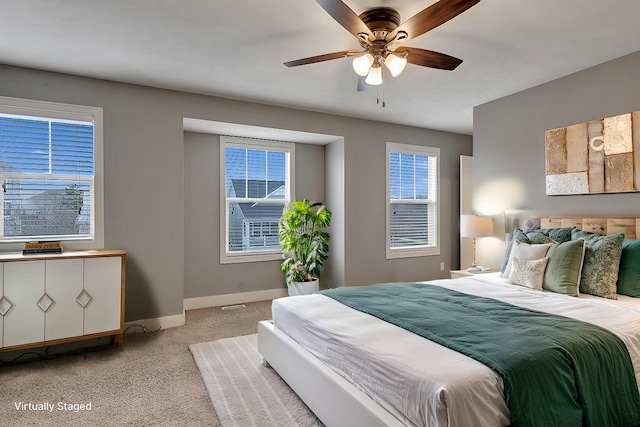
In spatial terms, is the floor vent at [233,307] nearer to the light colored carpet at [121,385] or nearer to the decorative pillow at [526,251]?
the light colored carpet at [121,385]

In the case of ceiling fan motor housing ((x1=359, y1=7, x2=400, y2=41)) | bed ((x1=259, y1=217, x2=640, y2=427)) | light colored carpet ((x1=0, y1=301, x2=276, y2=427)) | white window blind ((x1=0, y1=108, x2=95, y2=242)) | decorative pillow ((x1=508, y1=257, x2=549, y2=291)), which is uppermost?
ceiling fan motor housing ((x1=359, y1=7, x2=400, y2=41))

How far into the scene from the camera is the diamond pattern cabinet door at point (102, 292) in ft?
10.4

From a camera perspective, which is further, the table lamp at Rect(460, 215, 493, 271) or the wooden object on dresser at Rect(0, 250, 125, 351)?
the table lamp at Rect(460, 215, 493, 271)

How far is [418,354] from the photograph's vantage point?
5.48 feet

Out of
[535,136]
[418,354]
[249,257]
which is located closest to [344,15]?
[418,354]

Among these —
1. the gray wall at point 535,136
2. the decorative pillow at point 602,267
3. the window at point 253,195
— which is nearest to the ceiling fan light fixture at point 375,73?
the decorative pillow at point 602,267

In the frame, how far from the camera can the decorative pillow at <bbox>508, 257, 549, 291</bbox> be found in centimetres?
283

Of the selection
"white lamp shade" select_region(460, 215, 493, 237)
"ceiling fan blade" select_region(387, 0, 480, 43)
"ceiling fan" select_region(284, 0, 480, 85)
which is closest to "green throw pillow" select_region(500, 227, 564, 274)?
"white lamp shade" select_region(460, 215, 493, 237)

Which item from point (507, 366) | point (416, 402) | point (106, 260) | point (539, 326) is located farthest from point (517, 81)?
point (106, 260)

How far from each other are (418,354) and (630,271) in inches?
83.4

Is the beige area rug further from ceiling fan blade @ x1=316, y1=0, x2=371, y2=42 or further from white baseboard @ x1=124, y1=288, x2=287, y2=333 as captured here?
ceiling fan blade @ x1=316, y1=0, x2=371, y2=42

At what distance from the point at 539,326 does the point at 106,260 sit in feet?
11.2

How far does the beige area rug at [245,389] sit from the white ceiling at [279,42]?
261 centimetres

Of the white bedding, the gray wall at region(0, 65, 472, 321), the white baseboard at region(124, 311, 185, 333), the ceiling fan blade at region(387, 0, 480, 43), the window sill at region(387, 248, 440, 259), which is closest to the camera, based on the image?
the white bedding
